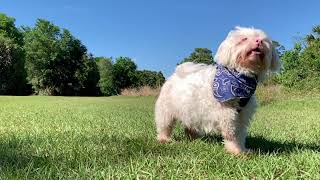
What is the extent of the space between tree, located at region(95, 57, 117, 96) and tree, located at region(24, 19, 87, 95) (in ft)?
15.4

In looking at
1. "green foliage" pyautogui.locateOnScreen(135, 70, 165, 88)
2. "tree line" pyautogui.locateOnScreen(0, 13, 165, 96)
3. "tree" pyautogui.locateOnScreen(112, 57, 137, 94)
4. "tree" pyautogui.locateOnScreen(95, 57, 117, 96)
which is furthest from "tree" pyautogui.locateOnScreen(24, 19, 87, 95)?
"green foliage" pyautogui.locateOnScreen(135, 70, 165, 88)

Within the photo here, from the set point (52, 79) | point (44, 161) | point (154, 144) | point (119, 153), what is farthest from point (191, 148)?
point (52, 79)

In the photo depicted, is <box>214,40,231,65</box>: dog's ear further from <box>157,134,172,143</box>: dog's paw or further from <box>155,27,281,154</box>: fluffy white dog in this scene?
<box>157,134,172,143</box>: dog's paw

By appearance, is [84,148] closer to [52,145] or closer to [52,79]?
[52,145]

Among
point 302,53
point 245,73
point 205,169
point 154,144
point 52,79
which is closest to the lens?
point 205,169

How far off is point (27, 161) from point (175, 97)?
2.26 metres

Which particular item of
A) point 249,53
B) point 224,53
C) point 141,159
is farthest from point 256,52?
point 141,159

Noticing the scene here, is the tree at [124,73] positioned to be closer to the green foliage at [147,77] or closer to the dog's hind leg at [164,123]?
the green foliage at [147,77]

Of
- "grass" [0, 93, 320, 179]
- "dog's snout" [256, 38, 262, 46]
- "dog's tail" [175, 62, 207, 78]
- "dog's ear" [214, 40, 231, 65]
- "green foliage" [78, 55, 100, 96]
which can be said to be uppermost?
"green foliage" [78, 55, 100, 96]

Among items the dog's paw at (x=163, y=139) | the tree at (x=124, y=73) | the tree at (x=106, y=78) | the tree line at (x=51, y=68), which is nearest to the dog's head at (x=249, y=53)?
the dog's paw at (x=163, y=139)

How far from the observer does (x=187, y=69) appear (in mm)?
6785

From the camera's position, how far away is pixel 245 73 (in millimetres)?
5754

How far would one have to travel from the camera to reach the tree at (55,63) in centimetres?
6356

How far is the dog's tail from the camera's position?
667 centimetres
